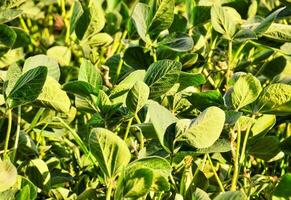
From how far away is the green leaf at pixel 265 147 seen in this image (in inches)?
34.3

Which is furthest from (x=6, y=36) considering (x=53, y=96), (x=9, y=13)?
(x=53, y=96)

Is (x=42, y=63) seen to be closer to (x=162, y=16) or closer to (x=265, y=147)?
(x=162, y=16)

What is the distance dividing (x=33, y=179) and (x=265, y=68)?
439 mm

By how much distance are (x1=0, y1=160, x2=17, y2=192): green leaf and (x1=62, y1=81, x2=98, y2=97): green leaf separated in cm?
13

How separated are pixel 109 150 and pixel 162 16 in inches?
12.4

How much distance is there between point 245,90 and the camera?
77 centimetres

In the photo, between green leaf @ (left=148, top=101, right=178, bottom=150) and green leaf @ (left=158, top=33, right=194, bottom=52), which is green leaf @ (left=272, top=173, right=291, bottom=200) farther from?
green leaf @ (left=158, top=33, right=194, bottom=52)

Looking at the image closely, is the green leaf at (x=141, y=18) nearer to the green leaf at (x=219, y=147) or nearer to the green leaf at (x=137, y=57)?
the green leaf at (x=137, y=57)

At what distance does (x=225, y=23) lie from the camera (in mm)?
916

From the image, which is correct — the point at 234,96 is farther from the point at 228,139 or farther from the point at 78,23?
the point at 78,23

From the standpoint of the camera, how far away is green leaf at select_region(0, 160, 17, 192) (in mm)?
698

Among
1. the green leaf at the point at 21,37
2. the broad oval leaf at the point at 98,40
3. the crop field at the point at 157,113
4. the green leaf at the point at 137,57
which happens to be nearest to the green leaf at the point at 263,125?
the crop field at the point at 157,113

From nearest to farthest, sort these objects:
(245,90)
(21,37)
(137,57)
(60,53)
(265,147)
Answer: (245,90), (265,147), (137,57), (21,37), (60,53)

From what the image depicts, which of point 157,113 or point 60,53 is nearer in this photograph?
point 157,113
